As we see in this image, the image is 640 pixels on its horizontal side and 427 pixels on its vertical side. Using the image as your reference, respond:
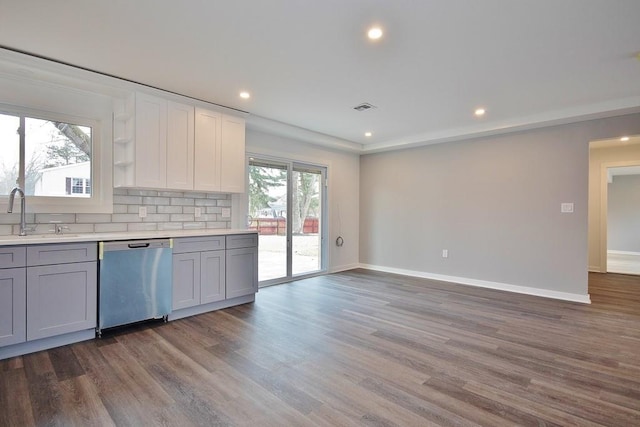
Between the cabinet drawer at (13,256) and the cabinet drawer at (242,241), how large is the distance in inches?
72.5

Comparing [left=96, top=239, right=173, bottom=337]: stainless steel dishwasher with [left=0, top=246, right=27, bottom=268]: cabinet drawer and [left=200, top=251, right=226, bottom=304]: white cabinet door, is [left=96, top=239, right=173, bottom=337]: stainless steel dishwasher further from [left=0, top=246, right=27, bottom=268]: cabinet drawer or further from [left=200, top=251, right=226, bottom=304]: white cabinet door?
[left=0, top=246, right=27, bottom=268]: cabinet drawer

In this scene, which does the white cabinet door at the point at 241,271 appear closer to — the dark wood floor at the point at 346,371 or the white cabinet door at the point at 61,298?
the dark wood floor at the point at 346,371

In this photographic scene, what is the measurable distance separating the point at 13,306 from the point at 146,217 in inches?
58.7

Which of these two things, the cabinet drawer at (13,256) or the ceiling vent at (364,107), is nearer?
the cabinet drawer at (13,256)

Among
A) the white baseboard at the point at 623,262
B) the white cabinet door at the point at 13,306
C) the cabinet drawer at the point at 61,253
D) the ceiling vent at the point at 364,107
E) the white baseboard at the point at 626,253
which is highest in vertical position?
the ceiling vent at the point at 364,107

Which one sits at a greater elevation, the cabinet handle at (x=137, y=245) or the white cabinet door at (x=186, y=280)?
the cabinet handle at (x=137, y=245)

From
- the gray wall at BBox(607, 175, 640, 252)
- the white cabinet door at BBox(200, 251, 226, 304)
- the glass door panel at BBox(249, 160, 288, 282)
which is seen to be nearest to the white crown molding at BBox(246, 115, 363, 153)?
the glass door panel at BBox(249, 160, 288, 282)

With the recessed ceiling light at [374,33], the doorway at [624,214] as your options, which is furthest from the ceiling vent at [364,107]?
the doorway at [624,214]

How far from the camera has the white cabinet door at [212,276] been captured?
12.1 feet

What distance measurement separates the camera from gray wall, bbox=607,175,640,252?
8797mm

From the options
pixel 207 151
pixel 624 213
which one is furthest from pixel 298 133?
pixel 624 213

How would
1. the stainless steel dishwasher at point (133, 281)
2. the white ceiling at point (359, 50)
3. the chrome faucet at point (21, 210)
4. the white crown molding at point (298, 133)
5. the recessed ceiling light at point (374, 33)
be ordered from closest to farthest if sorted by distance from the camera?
the white ceiling at point (359, 50), the recessed ceiling light at point (374, 33), the chrome faucet at point (21, 210), the stainless steel dishwasher at point (133, 281), the white crown molding at point (298, 133)

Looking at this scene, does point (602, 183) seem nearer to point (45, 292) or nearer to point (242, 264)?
point (242, 264)

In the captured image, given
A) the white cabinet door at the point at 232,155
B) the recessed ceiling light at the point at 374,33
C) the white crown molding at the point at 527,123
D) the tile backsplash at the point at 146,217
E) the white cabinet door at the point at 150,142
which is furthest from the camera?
the white cabinet door at the point at 232,155
